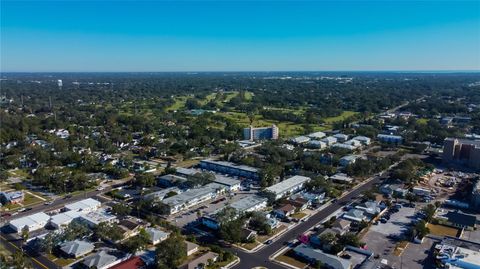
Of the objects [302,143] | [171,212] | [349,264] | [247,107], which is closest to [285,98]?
[247,107]

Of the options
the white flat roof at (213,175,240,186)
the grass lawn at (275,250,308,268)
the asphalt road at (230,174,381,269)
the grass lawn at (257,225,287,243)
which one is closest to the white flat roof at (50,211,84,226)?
the asphalt road at (230,174,381,269)

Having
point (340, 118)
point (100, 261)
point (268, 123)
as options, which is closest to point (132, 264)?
point (100, 261)

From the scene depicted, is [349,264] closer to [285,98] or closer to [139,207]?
[139,207]

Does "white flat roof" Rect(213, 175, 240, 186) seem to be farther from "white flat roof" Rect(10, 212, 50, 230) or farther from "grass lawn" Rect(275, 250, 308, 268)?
"white flat roof" Rect(10, 212, 50, 230)

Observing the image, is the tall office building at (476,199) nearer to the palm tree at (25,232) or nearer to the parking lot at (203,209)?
the parking lot at (203,209)

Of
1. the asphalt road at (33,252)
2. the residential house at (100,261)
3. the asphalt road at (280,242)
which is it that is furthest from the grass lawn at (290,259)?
the asphalt road at (33,252)

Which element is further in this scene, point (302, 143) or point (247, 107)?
point (247, 107)
